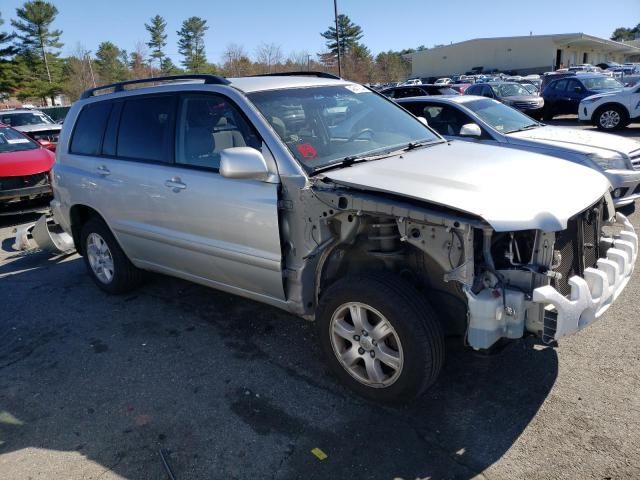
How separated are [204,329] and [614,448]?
9.85 ft

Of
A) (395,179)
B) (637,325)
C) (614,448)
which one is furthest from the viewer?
(637,325)

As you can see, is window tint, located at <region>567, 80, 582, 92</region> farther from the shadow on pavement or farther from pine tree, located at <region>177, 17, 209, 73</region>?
pine tree, located at <region>177, 17, 209, 73</region>

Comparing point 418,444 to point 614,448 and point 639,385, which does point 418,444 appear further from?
point 639,385

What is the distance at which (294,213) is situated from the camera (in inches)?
127

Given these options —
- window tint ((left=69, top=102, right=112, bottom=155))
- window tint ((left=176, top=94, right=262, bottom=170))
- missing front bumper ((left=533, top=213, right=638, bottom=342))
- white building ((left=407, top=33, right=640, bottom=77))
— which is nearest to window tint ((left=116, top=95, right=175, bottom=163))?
window tint ((left=176, top=94, right=262, bottom=170))

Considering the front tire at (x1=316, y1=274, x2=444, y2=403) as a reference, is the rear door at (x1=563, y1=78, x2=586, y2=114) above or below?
above

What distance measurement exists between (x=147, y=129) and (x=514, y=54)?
209ft

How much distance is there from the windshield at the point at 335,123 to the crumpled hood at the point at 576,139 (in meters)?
3.46

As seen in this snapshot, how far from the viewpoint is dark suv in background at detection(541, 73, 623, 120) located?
17.0m

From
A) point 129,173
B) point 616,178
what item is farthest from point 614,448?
point 616,178

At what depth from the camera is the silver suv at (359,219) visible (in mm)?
2682

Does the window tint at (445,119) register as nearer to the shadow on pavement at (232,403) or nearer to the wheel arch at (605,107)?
the shadow on pavement at (232,403)

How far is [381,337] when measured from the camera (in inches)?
116

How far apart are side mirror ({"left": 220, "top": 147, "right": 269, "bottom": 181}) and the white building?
59.2m
